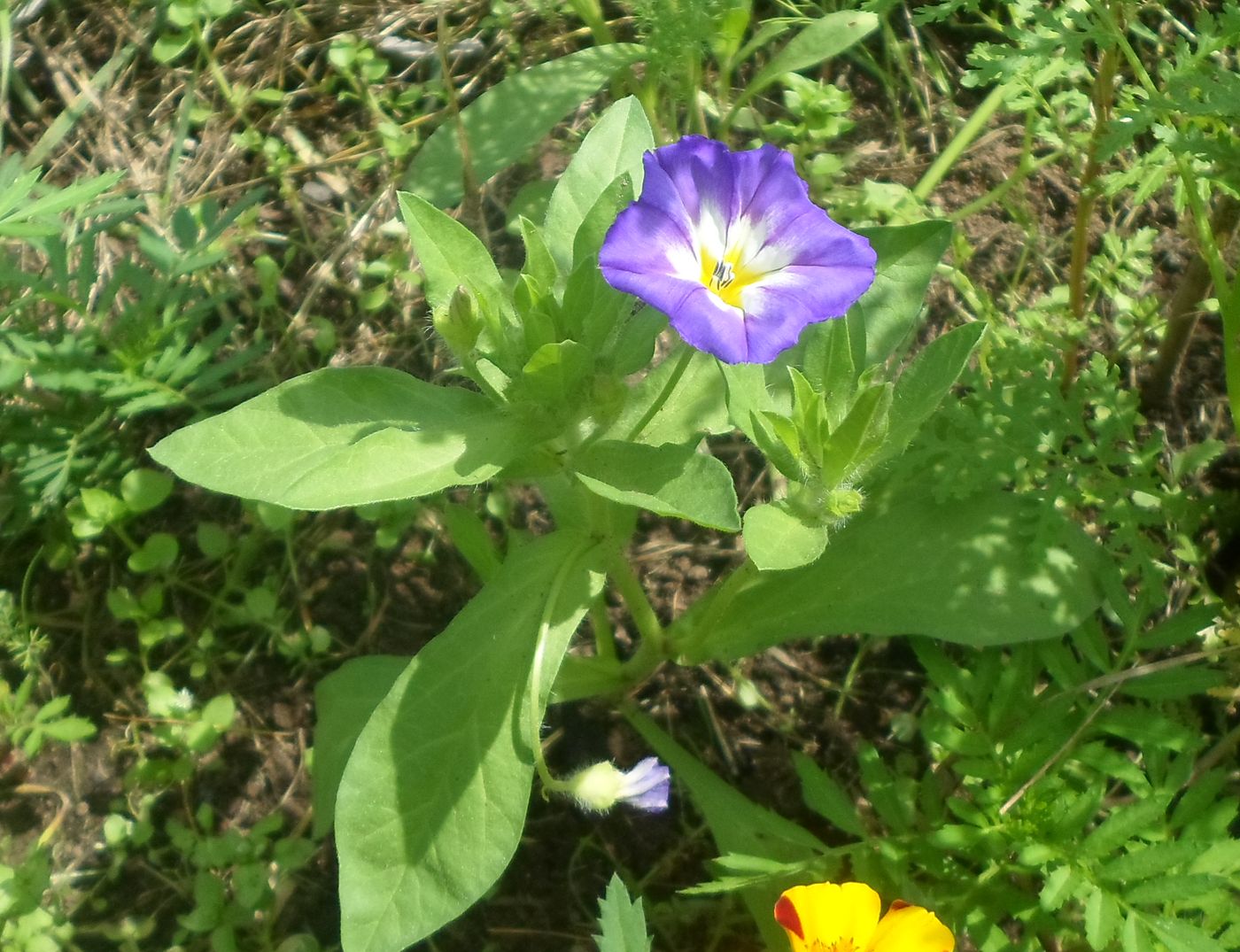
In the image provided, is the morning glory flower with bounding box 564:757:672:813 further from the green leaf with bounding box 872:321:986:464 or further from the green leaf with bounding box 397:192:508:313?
the green leaf with bounding box 397:192:508:313

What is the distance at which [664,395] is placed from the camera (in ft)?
6.17

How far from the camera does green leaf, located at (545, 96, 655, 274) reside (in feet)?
6.53

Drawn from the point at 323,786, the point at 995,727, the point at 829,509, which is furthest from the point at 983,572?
the point at 323,786

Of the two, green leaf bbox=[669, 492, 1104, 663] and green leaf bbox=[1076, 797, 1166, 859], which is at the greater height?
green leaf bbox=[669, 492, 1104, 663]

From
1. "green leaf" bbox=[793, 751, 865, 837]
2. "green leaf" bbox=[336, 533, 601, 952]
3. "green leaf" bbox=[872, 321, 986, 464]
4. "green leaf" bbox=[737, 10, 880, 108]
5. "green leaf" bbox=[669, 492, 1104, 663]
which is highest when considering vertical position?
"green leaf" bbox=[737, 10, 880, 108]

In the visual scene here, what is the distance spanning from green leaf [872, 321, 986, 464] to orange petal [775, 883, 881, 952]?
728 mm

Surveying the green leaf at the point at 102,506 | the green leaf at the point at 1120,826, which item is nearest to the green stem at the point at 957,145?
the green leaf at the point at 1120,826

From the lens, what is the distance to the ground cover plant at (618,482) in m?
1.83

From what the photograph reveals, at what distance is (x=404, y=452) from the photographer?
1.79m

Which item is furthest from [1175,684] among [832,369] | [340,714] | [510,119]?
[510,119]

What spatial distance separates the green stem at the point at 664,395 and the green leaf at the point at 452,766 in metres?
0.28

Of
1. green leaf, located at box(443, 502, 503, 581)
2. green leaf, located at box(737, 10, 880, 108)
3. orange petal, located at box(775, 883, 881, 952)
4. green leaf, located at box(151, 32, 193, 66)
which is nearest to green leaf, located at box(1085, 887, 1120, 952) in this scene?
orange petal, located at box(775, 883, 881, 952)

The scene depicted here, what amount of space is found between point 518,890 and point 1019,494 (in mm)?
1450

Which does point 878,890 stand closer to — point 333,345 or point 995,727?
point 995,727
